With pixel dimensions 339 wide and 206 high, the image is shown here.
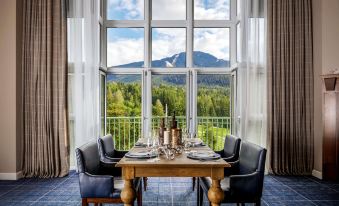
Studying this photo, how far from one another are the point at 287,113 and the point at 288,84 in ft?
1.56

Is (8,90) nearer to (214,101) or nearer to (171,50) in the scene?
(171,50)

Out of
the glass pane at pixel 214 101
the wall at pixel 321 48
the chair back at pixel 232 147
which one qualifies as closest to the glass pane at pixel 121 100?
the glass pane at pixel 214 101

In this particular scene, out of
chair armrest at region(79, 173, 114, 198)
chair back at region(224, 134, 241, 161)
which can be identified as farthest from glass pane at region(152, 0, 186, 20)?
chair armrest at region(79, 173, 114, 198)

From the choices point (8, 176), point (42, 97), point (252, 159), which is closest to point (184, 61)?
point (42, 97)

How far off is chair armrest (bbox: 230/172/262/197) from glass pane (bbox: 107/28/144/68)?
12.0 ft

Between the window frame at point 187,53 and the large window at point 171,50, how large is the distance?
2 centimetres

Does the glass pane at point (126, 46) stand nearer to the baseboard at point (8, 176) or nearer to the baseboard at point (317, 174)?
the baseboard at point (8, 176)

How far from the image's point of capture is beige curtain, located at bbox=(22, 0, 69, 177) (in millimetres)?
4859

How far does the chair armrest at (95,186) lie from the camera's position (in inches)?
99.5

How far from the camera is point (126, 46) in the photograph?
18.7ft

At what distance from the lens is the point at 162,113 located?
5.72 metres

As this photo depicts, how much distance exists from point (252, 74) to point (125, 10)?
2.58 metres

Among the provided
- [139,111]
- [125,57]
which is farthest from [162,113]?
[125,57]

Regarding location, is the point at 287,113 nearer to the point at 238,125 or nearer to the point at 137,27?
the point at 238,125
